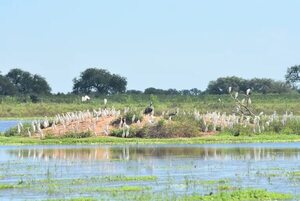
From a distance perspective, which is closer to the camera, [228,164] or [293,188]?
[293,188]

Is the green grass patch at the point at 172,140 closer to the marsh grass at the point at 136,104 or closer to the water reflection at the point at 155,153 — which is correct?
the water reflection at the point at 155,153

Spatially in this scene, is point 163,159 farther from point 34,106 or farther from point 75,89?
point 75,89

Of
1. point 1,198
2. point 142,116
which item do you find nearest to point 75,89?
point 142,116

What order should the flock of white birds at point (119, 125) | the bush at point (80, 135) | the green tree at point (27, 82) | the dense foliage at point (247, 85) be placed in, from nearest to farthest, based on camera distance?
the bush at point (80, 135), the flock of white birds at point (119, 125), the dense foliage at point (247, 85), the green tree at point (27, 82)

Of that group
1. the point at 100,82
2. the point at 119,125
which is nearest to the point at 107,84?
the point at 100,82

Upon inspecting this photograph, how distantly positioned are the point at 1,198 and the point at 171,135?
Answer: 28610mm

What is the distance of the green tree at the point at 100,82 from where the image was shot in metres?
140

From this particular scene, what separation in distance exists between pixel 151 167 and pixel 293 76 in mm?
110507

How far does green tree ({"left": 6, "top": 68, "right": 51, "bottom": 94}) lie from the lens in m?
141

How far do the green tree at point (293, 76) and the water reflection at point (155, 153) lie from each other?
3818 inches

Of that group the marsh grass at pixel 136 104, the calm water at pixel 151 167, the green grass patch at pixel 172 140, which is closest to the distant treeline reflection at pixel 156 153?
the calm water at pixel 151 167

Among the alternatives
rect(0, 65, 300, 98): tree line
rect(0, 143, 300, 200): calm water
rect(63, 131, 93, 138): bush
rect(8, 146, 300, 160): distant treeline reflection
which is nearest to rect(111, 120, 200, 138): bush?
rect(63, 131, 93, 138): bush

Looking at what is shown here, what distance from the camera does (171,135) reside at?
55.3 metres

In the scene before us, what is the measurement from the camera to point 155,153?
4297 centimetres
